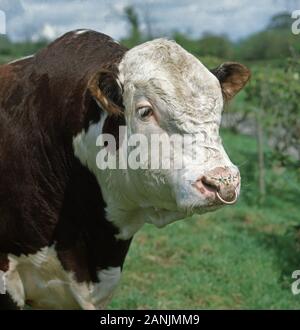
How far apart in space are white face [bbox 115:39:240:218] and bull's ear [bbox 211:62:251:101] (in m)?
0.32

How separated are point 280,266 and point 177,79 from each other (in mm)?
4148

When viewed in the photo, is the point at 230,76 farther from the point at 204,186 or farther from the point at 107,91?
the point at 204,186

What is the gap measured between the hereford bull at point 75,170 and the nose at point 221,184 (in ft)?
0.90

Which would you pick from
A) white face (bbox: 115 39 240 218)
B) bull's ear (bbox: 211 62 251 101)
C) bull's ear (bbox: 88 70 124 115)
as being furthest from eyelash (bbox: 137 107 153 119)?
bull's ear (bbox: 211 62 251 101)

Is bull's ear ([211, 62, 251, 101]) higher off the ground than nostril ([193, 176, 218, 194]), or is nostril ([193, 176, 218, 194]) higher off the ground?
bull's ear ([211, 62, 251, 101])

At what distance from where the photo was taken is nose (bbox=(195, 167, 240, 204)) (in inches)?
109

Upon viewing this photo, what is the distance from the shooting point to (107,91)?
3102mm

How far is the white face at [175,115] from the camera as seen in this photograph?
2836mm

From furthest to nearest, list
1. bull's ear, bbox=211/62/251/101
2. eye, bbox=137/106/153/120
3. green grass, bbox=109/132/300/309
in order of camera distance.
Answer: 1. green grass, bbox=109/132/300/309
2. bull's ear, bbox=211/62/251/101
3. eye, bbox=137/106/153/120

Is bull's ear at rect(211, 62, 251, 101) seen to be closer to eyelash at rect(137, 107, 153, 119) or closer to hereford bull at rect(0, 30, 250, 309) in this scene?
hereford bull at rect(0, 30, 250, 309)

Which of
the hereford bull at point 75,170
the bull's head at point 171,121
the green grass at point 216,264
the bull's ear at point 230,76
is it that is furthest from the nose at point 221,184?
Answer: the green grass at point 216,264

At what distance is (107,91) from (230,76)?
26.9 inches
